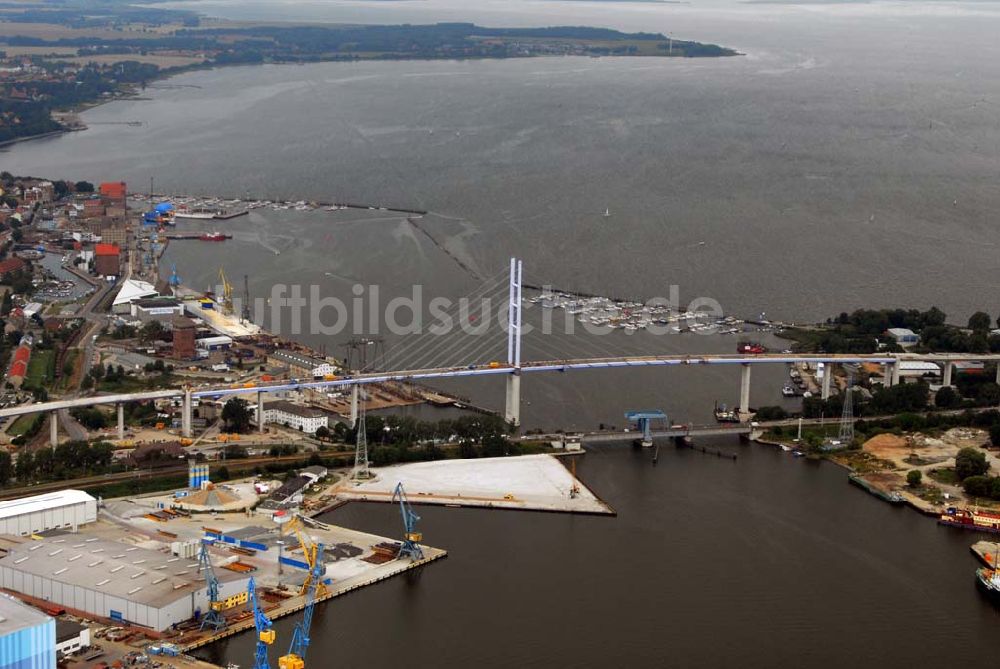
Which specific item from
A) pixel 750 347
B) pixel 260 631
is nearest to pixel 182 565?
pixel 260 631

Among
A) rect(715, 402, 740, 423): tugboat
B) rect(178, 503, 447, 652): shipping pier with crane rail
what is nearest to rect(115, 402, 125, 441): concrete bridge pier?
rect(178, 503, 447, 652): shipping pier with crane rail

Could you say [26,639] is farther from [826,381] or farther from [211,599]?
[826,381]

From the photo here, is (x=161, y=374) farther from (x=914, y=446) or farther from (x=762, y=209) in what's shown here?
(x=762, y=209)

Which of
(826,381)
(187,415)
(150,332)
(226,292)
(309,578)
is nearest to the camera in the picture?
(309,578)

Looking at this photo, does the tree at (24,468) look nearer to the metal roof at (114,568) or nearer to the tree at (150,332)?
the metal roof at (114,568)

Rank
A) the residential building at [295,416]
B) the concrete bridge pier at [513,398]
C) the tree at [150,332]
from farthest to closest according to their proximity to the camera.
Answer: the tree at [150,332]
the concrete bridge pier at [513,398]
the residential building at [295,416]

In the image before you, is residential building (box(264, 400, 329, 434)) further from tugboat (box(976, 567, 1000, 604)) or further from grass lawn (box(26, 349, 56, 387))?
tugboat (box(976, 567, 1000, 604))

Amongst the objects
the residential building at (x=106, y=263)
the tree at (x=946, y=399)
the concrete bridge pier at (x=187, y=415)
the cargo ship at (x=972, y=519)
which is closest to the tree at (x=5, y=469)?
the concrete bridge pier at (x=187, y=415)
